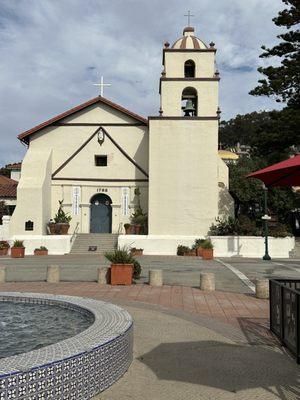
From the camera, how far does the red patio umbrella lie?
5.67 m

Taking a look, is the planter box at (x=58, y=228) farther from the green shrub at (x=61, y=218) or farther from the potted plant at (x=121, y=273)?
the potted plant at (x=121, y=273)

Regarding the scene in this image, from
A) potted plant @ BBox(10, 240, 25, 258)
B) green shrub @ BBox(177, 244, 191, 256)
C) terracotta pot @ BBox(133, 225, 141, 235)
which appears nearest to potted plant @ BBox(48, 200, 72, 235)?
potted plant @ BBox(10, 240, 25, 258)

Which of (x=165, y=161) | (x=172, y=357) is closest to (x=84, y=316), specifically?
Result: (x=172, y=357)

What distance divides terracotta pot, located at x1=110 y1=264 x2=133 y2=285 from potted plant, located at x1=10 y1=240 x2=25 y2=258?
42.0 ft

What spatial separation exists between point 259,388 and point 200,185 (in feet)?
78.9

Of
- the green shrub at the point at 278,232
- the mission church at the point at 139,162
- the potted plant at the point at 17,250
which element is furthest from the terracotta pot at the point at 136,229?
the green shrub at the point at 278,232

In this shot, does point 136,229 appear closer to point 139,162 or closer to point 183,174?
point 183,174

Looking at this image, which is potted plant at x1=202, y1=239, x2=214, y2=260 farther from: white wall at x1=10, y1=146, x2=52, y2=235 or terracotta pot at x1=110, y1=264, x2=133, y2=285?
terracotta pot at x1=110, y1=264, x2=133, y2=285

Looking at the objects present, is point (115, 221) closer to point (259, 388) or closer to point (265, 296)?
point (265, 296)

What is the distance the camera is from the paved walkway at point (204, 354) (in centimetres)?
487

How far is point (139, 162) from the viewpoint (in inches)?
1266

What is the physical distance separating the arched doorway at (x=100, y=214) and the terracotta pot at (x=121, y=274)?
17.7 m

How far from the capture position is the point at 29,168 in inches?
1184

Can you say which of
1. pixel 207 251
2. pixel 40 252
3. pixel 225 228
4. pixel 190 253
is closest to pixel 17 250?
pixel 40 252
